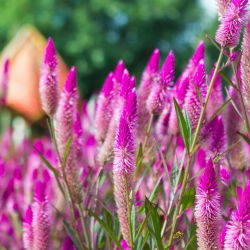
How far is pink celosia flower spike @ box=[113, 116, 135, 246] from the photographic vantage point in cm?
121

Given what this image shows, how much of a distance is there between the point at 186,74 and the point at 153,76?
99 millimetres

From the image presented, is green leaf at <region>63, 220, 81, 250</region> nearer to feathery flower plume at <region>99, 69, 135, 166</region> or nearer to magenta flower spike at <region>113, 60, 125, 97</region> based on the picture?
feathery flower plume at <region>99, 69, 135, 166</region>

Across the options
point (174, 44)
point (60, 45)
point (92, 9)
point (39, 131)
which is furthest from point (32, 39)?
point (174, 44)

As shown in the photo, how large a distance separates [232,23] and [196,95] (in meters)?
0.24

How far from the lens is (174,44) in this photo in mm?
25625

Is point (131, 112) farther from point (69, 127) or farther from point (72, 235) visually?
point (72, 235)

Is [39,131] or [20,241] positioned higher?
[39,131]

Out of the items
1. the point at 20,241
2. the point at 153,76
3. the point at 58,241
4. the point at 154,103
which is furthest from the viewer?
the point at 58,241

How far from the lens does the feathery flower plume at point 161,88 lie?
4.92ft

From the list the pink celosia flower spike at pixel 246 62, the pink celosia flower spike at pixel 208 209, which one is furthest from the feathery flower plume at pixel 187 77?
the pink celosia flower spike at pixel 208 209

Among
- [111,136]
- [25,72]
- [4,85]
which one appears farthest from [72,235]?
[25,72]

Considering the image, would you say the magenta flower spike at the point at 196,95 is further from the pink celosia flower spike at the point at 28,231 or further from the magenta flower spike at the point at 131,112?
the pink celosia flower spike at the point at 28,231

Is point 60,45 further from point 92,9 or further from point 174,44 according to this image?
point 174,44

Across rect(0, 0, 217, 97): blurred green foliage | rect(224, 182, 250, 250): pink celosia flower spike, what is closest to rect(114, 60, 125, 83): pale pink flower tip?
rect(224, 182, 250, 250): pink celosia flower spike
